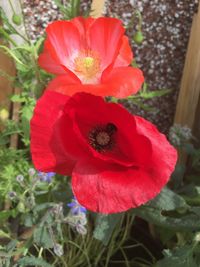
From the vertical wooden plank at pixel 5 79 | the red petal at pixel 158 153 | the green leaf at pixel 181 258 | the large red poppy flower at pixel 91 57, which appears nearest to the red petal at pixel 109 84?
the large red poppy flower at pixel 91 57

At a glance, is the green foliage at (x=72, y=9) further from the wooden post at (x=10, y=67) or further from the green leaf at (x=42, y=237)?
the green leaf at (x=42, y=237)

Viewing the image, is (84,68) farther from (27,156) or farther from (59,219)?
(27,156)

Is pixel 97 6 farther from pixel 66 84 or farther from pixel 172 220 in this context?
pixel 172 220

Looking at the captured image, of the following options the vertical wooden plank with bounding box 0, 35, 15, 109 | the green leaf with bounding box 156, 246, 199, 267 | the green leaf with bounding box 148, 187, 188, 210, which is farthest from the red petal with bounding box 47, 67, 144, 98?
the vertical wooden plank with bounding box 0, 35, 15, 109

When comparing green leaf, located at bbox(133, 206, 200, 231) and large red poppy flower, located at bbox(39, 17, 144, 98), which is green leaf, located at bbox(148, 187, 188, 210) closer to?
green leaf, located at bbox(133, 206, 200, 231)

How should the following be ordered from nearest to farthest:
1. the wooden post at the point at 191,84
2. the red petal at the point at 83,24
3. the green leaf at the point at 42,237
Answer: the red petal at the point at 83,24 < the green leaf at the point at 42,237 < the wooden post at the point at 191,84

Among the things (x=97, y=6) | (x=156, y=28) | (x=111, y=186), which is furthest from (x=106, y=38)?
(x=156, y=28)
